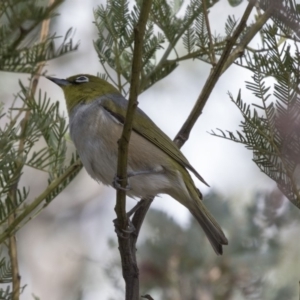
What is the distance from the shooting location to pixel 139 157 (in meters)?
3.94

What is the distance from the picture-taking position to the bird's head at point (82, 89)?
4.40 meters

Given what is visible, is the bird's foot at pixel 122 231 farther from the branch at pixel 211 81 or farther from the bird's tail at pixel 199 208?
the bird's tail at pixel 199 208

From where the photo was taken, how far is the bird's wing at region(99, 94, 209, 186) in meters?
3.96

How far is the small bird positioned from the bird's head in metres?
0.22

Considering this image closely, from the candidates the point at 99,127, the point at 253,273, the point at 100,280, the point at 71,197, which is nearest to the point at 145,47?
the point at 99,127

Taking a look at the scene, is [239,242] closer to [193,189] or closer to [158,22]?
[193,189]

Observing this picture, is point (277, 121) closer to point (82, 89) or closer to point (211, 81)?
point (211, 81)

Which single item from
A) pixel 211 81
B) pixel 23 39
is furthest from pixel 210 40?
pixel 23 39

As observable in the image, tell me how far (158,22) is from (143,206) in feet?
3.43

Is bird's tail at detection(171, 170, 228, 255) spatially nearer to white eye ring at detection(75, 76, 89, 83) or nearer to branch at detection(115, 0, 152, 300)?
branch at detection(115, 0, 152, 300)

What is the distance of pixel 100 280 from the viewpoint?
265 inches

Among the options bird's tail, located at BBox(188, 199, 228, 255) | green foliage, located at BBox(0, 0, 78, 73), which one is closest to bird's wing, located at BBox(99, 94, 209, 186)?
bird's tail, located at BBox(188, 199, 228, 255)

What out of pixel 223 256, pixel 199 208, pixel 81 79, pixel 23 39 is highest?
pixel 81 79

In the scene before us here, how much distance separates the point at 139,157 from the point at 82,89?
814 millimetres
